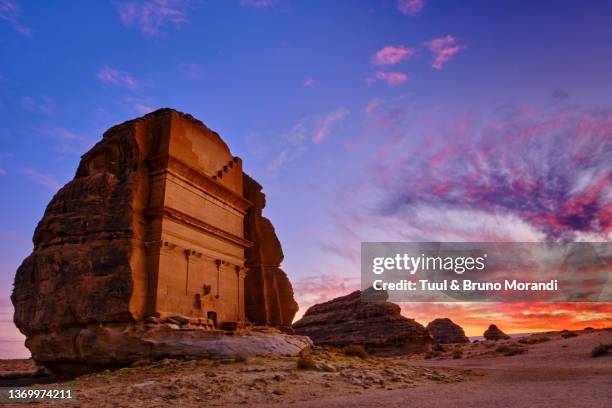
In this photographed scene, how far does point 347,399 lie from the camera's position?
9086 mm

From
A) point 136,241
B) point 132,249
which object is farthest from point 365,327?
point 132,249

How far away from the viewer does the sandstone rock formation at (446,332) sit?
3199 inches

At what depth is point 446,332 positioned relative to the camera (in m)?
82.8

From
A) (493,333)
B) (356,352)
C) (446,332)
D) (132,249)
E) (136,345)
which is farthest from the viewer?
(446,332)

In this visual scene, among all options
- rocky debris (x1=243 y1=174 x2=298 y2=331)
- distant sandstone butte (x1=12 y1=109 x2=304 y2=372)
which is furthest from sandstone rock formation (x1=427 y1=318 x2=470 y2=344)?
distant sandstone butte (x1=12 y1=109 x2=304 y2=372)

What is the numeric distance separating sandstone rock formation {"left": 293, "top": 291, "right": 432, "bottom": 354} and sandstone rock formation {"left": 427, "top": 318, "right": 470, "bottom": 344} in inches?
1131

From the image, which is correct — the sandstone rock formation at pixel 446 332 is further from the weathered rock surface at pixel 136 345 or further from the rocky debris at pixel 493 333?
the weathered rock surface at pixel 136 345

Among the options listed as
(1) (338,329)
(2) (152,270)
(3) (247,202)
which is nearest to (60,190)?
(2) (152,270)

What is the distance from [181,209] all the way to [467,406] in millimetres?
13003

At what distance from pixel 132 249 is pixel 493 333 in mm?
77827

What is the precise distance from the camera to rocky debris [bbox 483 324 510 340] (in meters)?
78.1

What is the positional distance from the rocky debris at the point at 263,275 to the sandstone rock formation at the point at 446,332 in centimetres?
6404

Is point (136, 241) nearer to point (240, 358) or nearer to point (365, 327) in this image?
point (240, 358)

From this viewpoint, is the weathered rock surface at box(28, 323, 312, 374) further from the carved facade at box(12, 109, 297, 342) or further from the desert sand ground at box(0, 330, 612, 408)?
the desert sand ground at box(0, 330, 612, 408)
